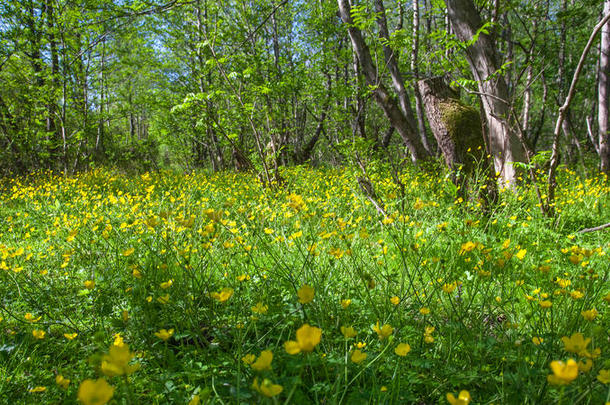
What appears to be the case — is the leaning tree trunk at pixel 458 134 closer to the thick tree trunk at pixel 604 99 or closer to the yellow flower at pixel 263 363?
the yellow flower at pixel 263 363

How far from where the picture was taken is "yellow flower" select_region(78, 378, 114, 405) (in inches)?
22.6

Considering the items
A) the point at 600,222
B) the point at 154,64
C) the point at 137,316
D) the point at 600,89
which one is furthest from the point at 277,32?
the point at 137,316

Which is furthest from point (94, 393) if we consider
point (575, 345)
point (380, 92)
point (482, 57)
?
point (482, 57)

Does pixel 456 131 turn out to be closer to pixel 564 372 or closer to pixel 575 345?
pixel 575 345

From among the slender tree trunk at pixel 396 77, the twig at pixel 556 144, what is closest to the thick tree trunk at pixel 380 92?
the slender tree trunk at pixel 396 77

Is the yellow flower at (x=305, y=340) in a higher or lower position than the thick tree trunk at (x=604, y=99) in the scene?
lower

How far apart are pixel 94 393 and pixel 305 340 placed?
15.6 inches

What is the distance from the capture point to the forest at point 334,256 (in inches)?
45.9

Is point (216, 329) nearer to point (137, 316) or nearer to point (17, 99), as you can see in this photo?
point (137, 316)

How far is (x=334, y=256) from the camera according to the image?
1.59m

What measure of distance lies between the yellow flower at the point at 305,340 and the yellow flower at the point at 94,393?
0.34 m

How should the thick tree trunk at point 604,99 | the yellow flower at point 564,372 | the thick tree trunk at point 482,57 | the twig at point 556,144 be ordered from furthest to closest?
the thick tree trunk at point 604,99, the thick tree trunk at point 482,57, the twig at point 556,144, the yellow flower at point 564,372

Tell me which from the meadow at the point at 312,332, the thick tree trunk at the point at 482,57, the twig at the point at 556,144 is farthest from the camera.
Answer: the thick tree trunk at the point at 482,57

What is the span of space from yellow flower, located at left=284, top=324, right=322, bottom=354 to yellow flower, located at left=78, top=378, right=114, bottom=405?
1.11 ft
